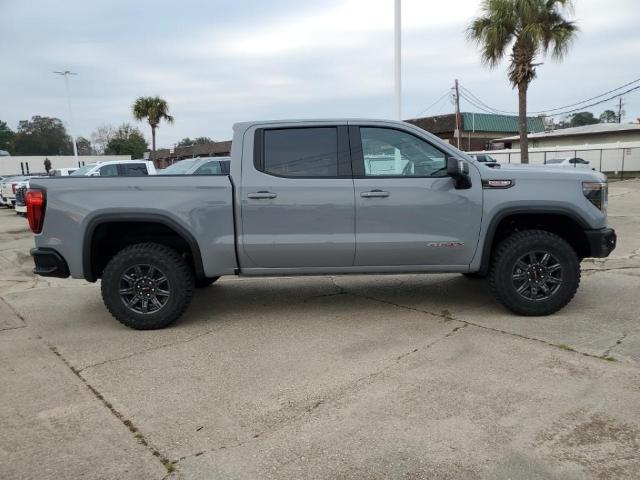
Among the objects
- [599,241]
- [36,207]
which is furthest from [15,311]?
[599,241]

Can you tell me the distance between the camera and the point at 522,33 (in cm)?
1817

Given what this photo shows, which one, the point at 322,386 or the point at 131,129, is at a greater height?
the point at 131,129

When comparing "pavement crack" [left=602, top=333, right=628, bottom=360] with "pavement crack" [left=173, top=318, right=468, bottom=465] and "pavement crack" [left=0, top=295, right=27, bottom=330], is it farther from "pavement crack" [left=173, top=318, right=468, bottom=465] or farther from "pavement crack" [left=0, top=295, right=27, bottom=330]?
"pavement crack" [left=0, top=295, right=27, bottom=330]

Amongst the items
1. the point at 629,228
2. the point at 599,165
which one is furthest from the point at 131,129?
the point at 629,228

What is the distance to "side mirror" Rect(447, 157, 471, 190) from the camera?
14.9ft

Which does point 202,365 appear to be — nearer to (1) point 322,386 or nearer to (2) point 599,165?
(1) point 322,386

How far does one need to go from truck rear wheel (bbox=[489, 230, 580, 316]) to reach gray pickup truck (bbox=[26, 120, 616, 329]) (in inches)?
0.4

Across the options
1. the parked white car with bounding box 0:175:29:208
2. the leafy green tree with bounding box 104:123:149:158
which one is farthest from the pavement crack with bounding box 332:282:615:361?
the leafy green tree with bounding box 104:123:149:158

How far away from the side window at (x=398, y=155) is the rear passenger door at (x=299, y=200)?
0.22 meters

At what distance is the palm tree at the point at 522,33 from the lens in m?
17.7

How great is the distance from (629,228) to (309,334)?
29.4 ft

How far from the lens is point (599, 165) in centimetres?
3177

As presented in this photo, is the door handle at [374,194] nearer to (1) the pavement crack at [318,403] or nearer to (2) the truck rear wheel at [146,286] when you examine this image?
(1) the pavement crack at [318,403]

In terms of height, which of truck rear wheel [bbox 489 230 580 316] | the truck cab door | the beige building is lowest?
truck rear wheel [bbox 489 230 580 316]
